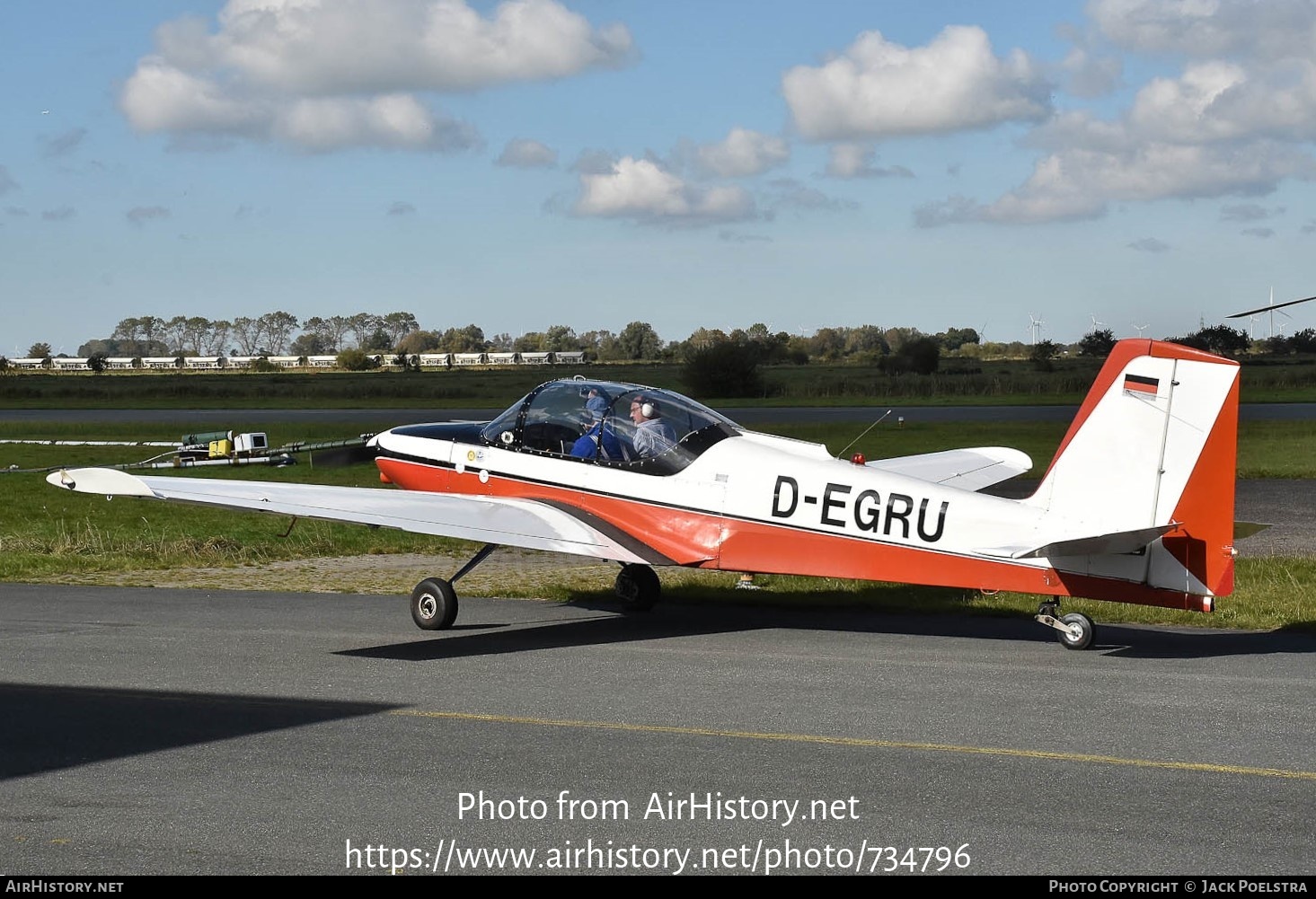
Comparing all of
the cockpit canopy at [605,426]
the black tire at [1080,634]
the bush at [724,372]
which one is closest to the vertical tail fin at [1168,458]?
the black tire at [1080,634]

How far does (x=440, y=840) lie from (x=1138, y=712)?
4744 mm

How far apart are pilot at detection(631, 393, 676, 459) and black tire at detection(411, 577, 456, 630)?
2.14 m

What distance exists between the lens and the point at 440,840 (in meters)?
6.11

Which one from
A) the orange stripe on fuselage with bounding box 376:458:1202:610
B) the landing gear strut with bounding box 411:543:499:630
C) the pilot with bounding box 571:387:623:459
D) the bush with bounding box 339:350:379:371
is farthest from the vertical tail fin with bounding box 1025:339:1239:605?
the bush with bounding box 339:350:379:371

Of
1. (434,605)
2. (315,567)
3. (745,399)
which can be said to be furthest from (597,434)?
(745,399)

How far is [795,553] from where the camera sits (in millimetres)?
11219

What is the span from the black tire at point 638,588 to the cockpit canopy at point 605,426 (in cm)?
161

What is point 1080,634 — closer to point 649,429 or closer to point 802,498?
point 802,498

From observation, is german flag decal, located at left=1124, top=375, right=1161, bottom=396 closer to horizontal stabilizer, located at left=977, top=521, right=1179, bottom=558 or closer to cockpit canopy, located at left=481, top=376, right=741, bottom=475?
horizontal stabilizer, located at left=977, top=521, right=1179, bottom=558

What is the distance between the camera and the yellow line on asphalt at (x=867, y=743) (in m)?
7.25

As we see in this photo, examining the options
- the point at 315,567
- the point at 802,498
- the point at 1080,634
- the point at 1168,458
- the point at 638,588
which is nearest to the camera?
the point at 1168,458

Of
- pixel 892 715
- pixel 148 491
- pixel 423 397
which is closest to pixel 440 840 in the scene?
pixel 892 715

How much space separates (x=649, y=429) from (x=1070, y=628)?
4.02m
